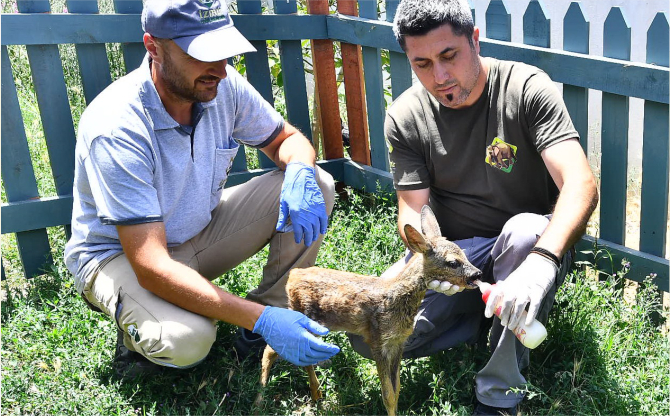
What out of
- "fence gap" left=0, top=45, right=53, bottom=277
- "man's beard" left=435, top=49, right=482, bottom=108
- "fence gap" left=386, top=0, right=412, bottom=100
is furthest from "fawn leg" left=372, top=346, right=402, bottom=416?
"fence gap" left=0, top=45, right=53, bottom=277

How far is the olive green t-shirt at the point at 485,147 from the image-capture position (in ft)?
13.0

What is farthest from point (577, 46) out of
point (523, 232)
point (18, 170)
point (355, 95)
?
point (18, 170)

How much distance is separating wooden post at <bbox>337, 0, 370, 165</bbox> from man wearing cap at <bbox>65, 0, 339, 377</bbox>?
1653mm

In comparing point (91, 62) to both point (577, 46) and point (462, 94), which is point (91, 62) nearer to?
point (462, 94)

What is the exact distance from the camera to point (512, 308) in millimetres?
3355

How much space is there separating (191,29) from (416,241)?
1.57 metres

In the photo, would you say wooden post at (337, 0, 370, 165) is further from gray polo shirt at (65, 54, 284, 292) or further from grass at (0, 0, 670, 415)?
grass at (0, 0, 670, 415)

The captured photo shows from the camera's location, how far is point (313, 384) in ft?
13.5

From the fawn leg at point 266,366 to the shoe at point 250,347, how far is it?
35cm

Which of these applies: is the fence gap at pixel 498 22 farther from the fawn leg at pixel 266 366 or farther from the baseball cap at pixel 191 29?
the fawn leg at pixel 266 366

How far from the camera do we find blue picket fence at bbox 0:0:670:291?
14.5 feet

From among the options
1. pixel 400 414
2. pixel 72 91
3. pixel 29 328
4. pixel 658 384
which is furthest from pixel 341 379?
pixel 72 91

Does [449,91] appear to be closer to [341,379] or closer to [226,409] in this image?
[341,379]

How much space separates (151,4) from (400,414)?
252 centimetres
